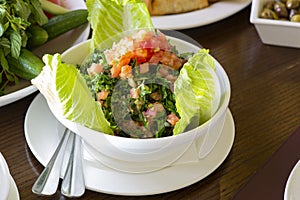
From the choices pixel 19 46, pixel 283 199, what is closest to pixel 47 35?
pixel 19 46

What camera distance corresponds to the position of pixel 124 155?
0.87m

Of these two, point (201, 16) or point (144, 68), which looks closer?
point (144, 68)

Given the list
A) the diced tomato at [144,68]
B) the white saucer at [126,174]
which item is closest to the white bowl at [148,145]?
the white saucer at [126,174]

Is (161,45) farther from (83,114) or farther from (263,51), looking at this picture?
(263,51)

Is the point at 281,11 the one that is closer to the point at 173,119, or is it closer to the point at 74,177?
the point at 173,119

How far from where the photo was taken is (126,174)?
885 mm

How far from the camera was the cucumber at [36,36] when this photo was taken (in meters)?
1.12

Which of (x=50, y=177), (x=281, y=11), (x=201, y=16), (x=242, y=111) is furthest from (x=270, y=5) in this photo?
(x=50, y=177)

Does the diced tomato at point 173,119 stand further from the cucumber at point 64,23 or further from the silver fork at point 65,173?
the cucumber at point 64,23

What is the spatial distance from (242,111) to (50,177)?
0.39 metres

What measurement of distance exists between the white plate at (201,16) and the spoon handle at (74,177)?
448 millimetres

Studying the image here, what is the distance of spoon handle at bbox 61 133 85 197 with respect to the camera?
2.75 feet

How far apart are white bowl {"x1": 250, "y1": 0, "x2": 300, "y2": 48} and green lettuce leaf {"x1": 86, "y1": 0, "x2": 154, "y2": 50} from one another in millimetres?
279

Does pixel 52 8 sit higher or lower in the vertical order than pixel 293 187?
higher
